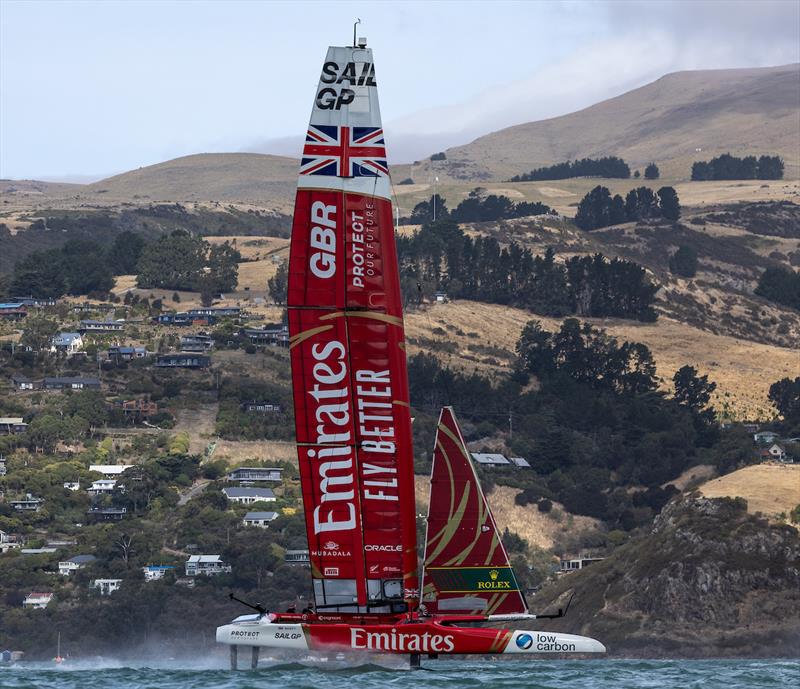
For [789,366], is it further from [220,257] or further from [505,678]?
[505,678]

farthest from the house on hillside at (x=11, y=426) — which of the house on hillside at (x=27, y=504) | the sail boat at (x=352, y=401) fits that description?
the sail boat at (x=352, y=401)

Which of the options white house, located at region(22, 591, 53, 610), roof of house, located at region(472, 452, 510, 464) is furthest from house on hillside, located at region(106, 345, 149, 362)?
white house, located at region(22, 591, 53, 610)

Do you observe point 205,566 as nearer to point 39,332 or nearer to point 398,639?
point 39,332

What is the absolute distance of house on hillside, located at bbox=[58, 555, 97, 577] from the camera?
100562 millimetres

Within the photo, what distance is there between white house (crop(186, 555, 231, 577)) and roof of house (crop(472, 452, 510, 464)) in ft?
90.5

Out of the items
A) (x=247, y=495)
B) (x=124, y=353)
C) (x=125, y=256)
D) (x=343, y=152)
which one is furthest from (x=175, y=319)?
(x=343, y=152)

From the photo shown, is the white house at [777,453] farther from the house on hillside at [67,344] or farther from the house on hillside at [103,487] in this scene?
the house on hillside at [67,344]

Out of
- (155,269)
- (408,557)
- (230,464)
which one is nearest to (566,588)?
(230,464)

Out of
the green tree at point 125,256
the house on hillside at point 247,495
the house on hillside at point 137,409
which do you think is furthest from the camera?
the green tree at point 125,256

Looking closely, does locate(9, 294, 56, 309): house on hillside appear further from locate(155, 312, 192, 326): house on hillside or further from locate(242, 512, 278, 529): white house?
locate(242, 512, 278, 529): white house

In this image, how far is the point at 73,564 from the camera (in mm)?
101375

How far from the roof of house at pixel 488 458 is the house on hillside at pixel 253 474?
14613 millimetres

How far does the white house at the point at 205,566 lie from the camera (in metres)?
99.8

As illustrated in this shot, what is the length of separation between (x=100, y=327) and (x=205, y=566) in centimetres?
5720
